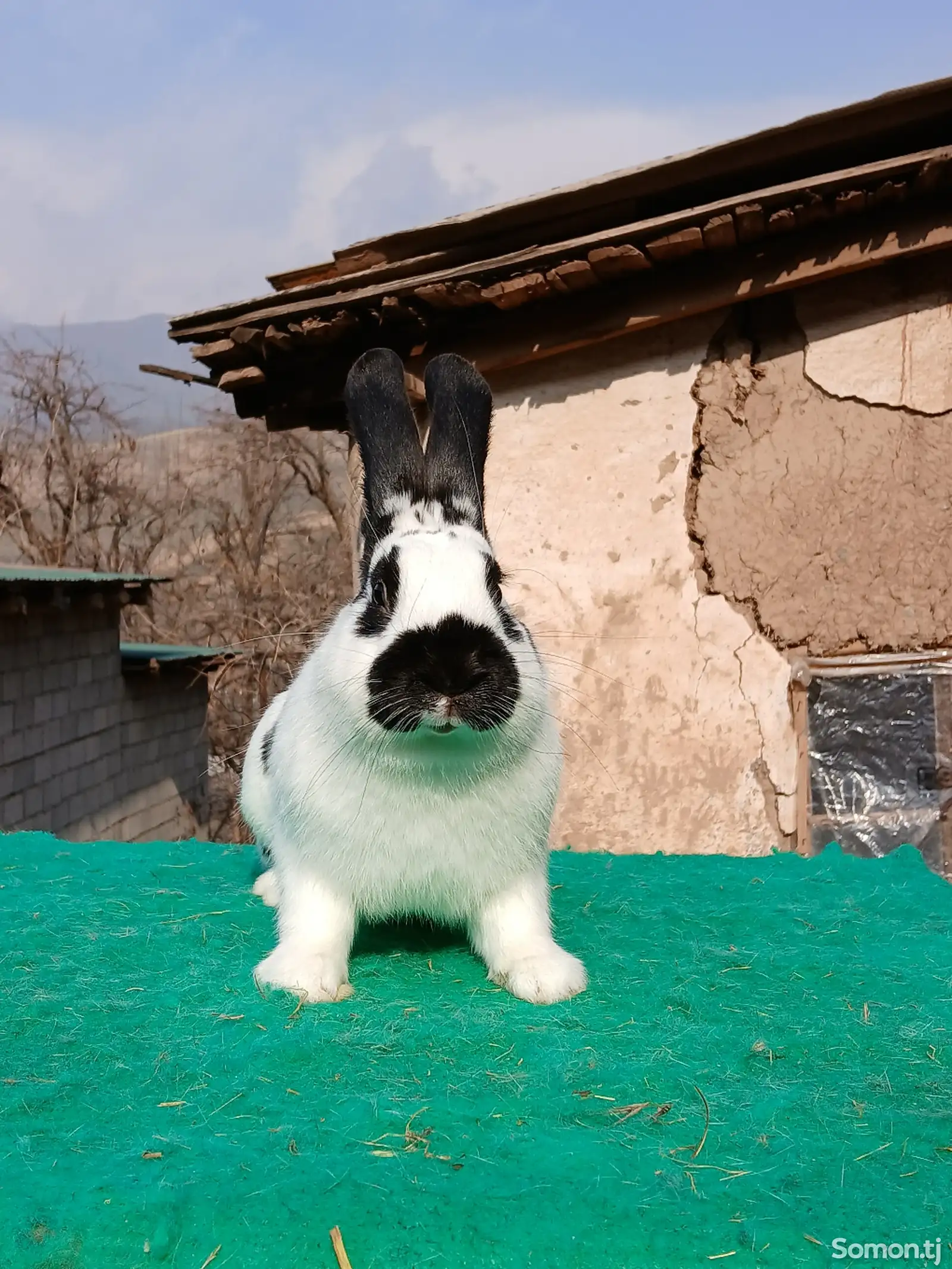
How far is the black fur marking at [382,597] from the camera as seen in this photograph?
206 centimetres

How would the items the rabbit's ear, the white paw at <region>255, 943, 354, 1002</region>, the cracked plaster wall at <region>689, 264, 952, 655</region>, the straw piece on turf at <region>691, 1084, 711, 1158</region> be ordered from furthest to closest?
the cracked plaster wall at <region>689, 264, 952, 655</region> → the rabbit's ear → the white paw at <region>255, 943, 354, 1002</region> → the straw piece on turf at <region>691, 1084, 711, 1158</region>

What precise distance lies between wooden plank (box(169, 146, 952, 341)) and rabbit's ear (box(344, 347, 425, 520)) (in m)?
1.93

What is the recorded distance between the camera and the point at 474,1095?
1.74 metres

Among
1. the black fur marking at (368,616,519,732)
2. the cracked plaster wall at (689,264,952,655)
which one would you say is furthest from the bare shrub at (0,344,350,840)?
the black fur marking at (368,616,519,732)

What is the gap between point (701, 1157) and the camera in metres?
1.56

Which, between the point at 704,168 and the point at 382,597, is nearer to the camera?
the point at 382,597

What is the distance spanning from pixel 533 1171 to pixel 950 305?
A: 411 cm

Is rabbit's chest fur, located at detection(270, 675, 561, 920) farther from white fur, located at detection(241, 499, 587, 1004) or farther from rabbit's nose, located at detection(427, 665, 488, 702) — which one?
rabbit's nose, located at detection(427, 665, 488, 702)

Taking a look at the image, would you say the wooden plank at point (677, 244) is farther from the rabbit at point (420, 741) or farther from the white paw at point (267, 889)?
the white paw at point (267, 889)

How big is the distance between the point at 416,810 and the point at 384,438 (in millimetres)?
844

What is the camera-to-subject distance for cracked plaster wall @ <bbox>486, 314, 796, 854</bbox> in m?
4.47

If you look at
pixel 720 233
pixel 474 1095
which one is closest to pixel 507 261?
pixel 720 233

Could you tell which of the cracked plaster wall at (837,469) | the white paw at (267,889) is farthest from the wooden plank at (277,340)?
the white paw at (267,889)

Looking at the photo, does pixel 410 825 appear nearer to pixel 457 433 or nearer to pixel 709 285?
pixel 457 433
